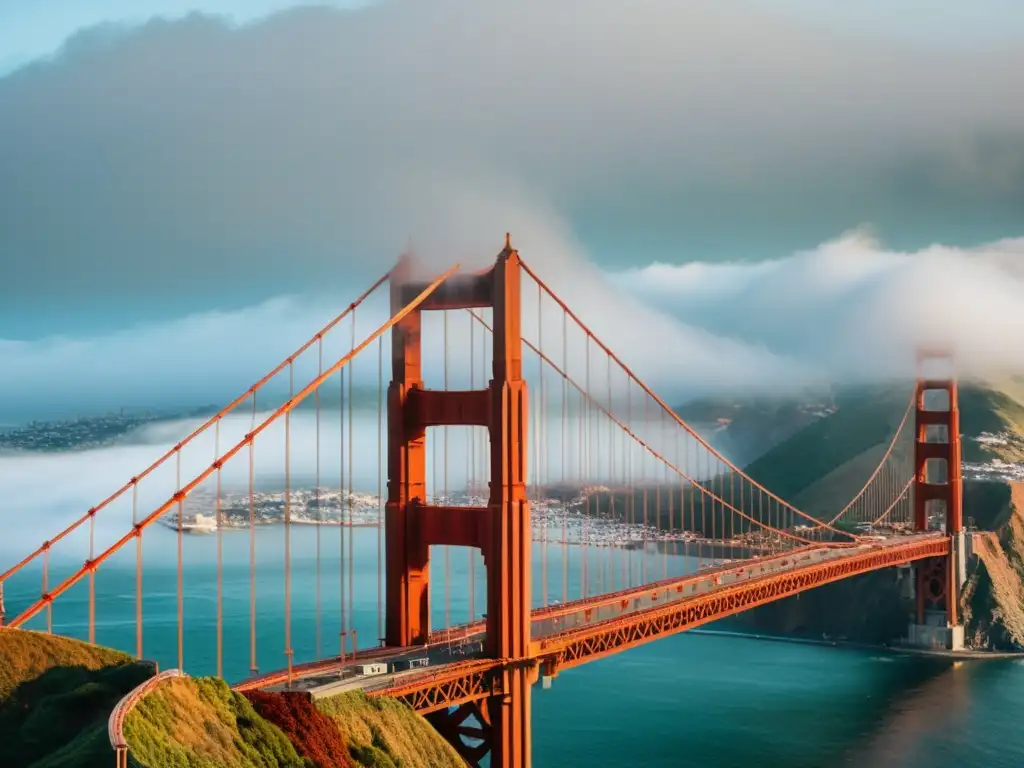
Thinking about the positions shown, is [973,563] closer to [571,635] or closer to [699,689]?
[699,689]

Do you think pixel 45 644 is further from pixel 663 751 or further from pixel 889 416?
pixel 889 416

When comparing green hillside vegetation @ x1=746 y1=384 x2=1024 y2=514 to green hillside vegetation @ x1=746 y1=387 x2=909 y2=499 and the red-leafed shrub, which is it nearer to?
green hillside vegetation @ x1=746 y1=387 x2=909 y2=499

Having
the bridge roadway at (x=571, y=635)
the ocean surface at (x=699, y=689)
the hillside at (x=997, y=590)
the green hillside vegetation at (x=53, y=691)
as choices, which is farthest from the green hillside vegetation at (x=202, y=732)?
the hillside at (x=997, y=590)

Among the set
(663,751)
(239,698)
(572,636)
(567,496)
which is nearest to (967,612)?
(663,751)

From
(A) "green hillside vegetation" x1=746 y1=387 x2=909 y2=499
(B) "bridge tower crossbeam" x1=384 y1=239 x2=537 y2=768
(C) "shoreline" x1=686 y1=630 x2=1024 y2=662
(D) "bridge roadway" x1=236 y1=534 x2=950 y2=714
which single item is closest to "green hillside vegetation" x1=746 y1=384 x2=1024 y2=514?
→ (A) "green hillside vegetation" x1=746 y1=387 x2=909 y2=499

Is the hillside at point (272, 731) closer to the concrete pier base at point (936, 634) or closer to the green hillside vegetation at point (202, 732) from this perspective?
the green hillside vegetation at point (202, 732)

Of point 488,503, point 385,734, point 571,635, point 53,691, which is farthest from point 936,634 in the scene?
point 53,691
